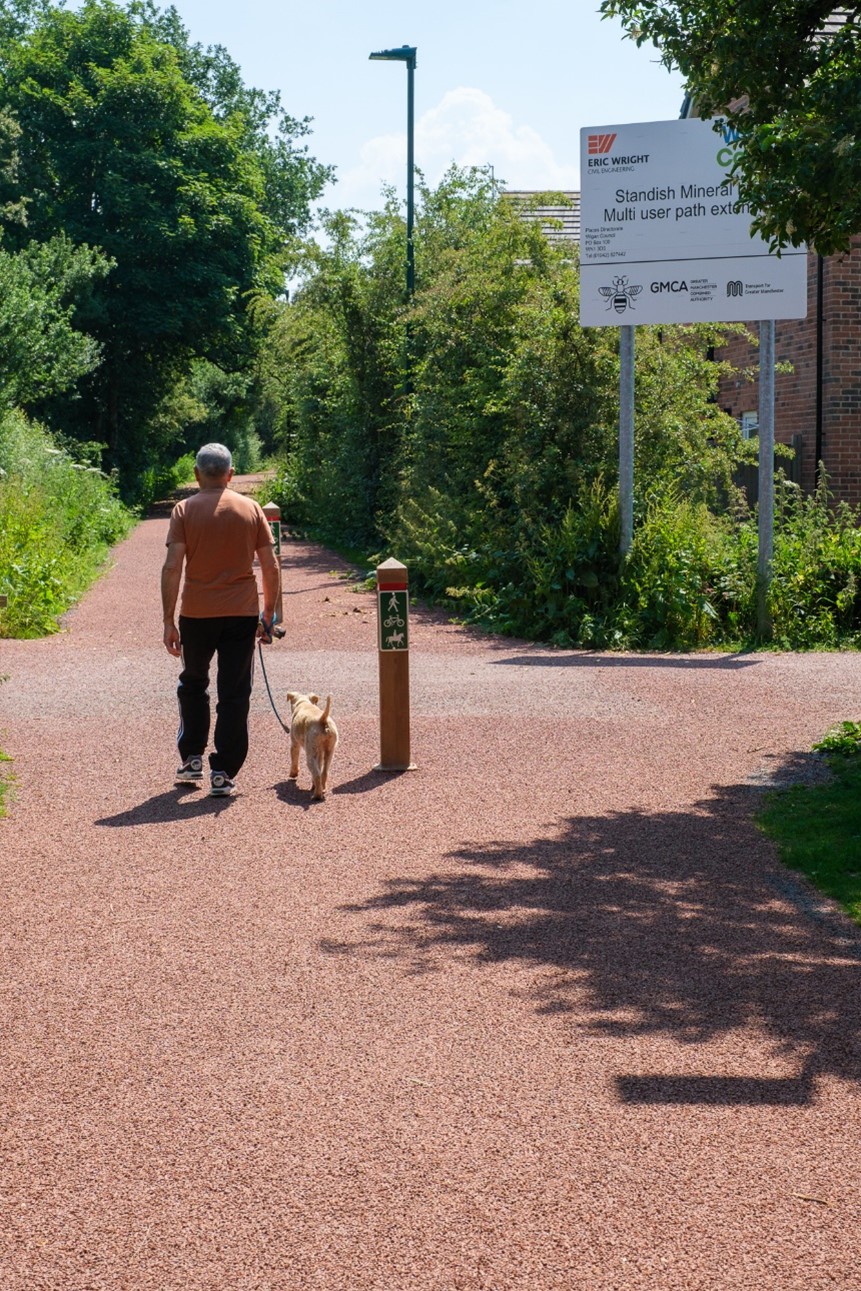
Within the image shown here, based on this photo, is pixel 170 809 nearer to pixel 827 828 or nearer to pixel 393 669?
pixel 393 669

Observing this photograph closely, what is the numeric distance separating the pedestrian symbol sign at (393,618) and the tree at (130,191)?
33516mm

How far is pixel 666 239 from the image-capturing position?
15656 millimetres

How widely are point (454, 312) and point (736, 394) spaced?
21.0 ft

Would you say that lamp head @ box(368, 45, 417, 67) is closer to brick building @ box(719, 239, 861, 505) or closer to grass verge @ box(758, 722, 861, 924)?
brick building @ box(719, 239, 861, 505)

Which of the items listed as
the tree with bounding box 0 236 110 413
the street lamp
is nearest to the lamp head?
the street lamp

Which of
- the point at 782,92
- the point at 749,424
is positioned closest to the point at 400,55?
the point at 749,424

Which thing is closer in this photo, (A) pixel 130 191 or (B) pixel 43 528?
(B) pixel 43 528

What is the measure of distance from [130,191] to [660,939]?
40.0 meters

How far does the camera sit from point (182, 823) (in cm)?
764

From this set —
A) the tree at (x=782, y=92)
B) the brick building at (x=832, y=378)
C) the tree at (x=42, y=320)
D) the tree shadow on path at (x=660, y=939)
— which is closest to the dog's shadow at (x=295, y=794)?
the tree shadow on path at (x=660, y=939)

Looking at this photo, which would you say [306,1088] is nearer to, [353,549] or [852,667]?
[852,667]

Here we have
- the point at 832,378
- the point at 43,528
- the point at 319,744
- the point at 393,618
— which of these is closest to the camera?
the point at 319,744

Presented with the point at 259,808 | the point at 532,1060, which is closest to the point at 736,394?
the point at 259,808

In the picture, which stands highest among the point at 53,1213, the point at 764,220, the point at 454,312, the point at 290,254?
the point at 290,254
